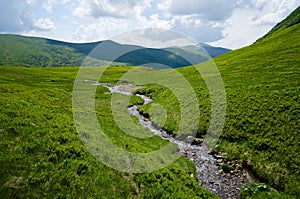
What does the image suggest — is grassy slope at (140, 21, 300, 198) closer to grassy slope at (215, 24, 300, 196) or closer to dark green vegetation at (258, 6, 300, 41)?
grassy slope at (215, 24, 300, 196)

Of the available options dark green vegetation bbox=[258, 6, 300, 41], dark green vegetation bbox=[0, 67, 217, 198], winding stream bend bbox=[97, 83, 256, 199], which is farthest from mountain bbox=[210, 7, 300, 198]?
dark green vegetation bbox=[258, 6, 300, 41]

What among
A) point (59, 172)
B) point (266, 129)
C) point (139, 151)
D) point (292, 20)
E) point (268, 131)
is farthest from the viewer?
point (292, 20)

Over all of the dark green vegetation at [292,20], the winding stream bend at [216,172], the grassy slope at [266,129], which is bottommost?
the winding stream bend at [216,172]

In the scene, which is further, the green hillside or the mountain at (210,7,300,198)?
the mountain at (210,7,300,198)

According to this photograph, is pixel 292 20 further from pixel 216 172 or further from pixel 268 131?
pixel 216 172

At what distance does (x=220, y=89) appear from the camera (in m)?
40.3

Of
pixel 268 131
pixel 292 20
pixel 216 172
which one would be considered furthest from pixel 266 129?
pixel 292 20

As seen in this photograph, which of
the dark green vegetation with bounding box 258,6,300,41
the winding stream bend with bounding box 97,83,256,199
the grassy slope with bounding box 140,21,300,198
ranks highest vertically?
the dark green vegetation with bounding box 258,6,300,41

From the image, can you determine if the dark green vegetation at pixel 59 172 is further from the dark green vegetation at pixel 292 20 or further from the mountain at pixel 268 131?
the dark green vegetation at pixel 292 20

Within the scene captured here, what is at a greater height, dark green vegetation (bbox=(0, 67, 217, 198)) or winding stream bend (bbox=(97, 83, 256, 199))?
Answer: dark green vegetation (bbox=(0, 67, 217, 198))

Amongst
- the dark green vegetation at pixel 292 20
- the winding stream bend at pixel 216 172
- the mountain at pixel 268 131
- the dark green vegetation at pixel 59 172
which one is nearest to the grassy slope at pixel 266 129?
the mountain at pixel 268 131

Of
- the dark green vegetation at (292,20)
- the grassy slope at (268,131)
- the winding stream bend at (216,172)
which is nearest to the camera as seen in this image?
the winding stream bend at (216,172)

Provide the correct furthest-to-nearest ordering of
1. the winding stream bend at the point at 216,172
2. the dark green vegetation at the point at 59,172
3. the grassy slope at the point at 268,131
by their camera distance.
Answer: the grassy slope at the point at 268,131
the winding stream bend at the point at 216,172
the dark green vegetation at the point at 59,172

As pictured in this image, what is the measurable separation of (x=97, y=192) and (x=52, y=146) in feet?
16.7
